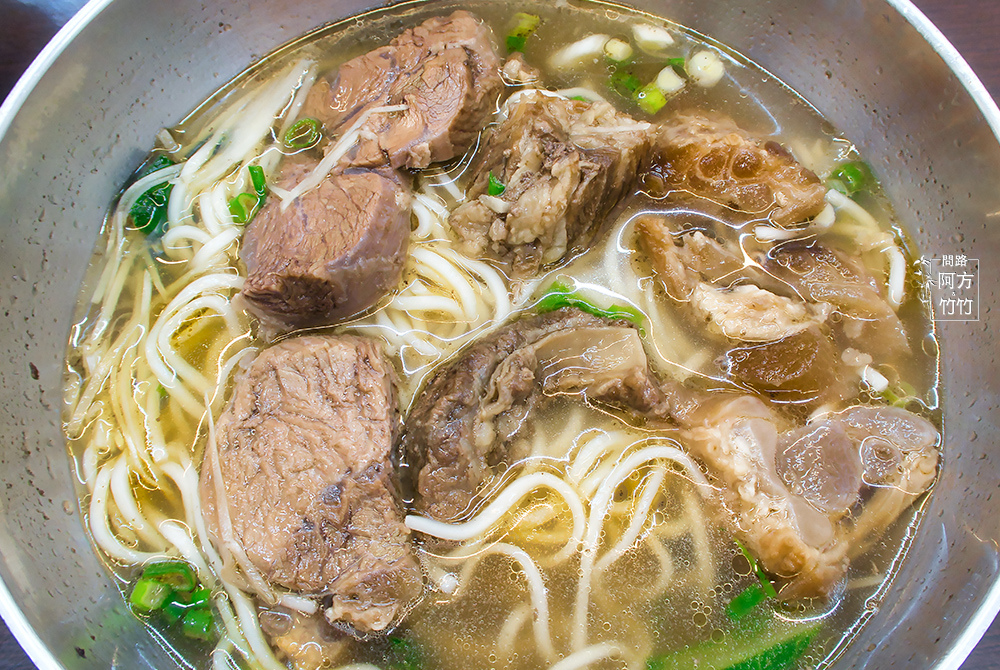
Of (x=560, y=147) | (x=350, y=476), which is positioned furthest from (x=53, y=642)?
(x=560, y=147)

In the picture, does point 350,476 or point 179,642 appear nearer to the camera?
point 350,476

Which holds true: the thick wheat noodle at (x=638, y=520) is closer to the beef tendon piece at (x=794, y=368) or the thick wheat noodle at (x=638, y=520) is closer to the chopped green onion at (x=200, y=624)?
the beef tendon piece at (x=794, y=368)

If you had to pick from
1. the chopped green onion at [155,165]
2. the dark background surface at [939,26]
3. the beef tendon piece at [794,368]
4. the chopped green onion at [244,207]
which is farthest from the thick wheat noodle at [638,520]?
the chopped green onion at [155,165]

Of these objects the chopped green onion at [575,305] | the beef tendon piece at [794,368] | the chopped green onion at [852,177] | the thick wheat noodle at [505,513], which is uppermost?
the chopped green onion at [852,177]

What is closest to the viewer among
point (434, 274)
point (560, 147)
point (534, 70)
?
point (560, 147)

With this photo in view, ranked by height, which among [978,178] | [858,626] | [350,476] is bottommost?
[858,626]

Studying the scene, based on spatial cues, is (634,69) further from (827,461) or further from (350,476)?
(350,476)
